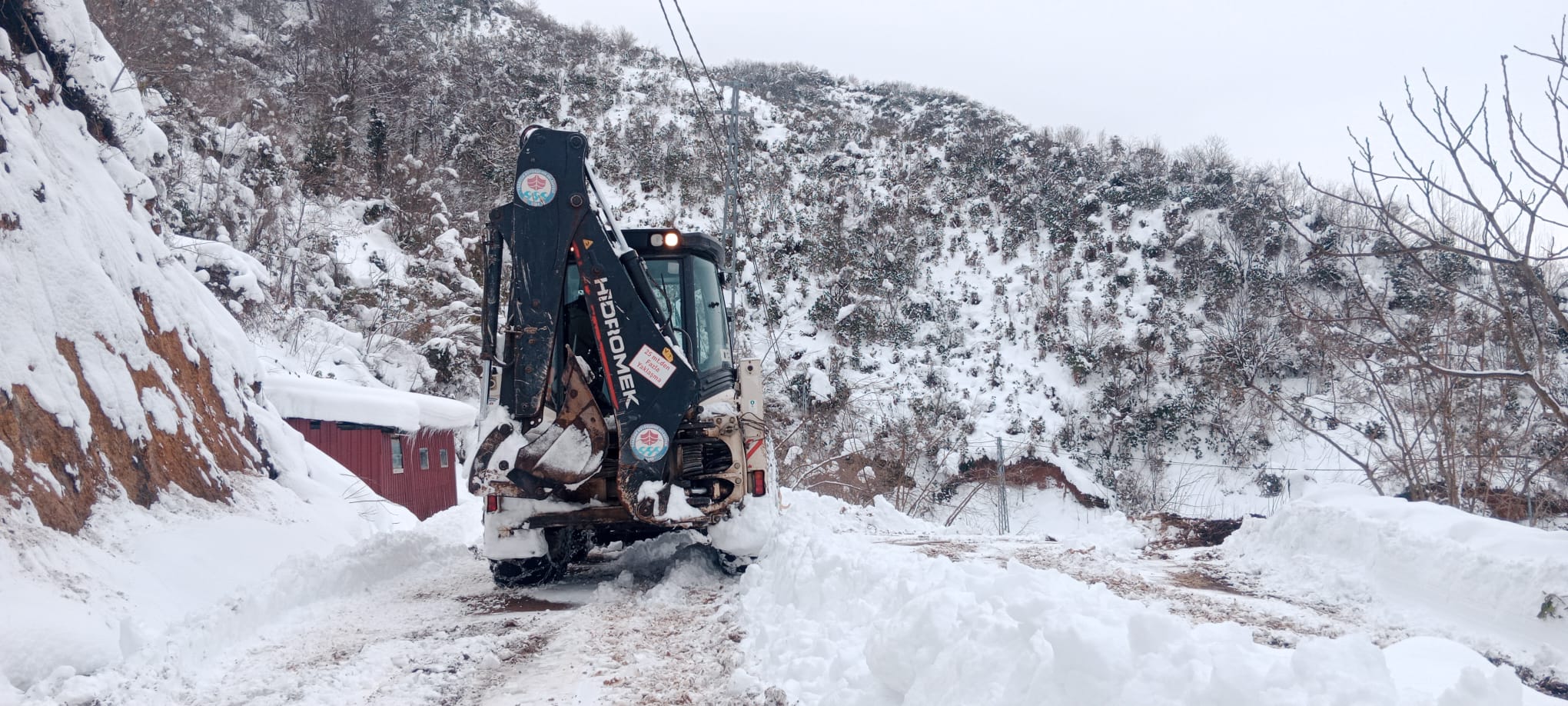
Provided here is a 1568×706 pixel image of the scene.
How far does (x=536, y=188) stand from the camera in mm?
6215

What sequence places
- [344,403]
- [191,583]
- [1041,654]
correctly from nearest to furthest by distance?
[1041,654] < [191,583] < [344,403]

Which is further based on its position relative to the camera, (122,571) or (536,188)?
(536,188)

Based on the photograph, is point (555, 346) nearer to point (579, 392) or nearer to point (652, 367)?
point (579, 392)

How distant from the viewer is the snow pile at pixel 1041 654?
2355mm

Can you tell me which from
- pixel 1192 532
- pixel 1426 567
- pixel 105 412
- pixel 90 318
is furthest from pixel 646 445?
pixel 1192 532

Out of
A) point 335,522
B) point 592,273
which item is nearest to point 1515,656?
point 592,273

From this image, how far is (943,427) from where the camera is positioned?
27.1m

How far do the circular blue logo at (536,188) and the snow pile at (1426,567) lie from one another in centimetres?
610

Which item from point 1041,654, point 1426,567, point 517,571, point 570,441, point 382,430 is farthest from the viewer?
point 382,430

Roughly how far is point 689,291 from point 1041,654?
4636mm

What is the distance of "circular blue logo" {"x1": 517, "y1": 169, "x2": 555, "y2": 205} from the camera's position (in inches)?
244

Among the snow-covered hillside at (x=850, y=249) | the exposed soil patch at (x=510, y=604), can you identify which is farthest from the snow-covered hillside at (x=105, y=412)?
the snow-covered hillside at (x=850, y=249)

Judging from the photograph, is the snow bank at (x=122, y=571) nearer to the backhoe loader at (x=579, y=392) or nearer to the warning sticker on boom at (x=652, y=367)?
the backhoe loader at (x=579, y=392)

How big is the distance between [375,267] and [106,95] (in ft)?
52.6
